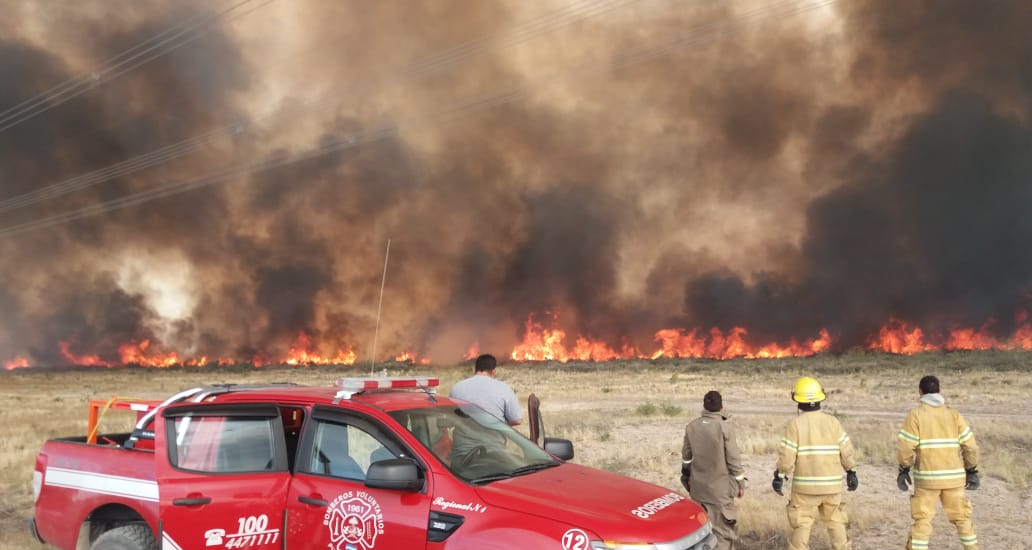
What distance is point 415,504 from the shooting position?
4258mm

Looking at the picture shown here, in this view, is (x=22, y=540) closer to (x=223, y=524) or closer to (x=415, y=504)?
(x=223, y=524)

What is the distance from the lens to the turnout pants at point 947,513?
6.55m

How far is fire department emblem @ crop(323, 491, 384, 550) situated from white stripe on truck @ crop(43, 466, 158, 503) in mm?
1365

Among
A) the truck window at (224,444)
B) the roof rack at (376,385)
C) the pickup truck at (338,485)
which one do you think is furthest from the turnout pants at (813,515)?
Answer: the truck window at (224,444)

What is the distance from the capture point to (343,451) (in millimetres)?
4707

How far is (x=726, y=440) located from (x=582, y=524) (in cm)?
326

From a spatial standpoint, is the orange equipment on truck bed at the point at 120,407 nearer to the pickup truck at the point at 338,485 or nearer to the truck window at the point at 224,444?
the pickup truck at the point at 338,485

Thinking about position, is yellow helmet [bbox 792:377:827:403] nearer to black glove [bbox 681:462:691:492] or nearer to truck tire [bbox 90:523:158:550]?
black glove [bbox 681:462:691:492]

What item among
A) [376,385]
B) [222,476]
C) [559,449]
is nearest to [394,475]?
[376,385]

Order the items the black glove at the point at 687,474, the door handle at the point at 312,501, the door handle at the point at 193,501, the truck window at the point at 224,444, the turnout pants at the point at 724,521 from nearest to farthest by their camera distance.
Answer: the door handle at the point at 312,501, the door handle at the point at 193,501, the truck window at the point at 224,444, the turnout pants at the point at 724,521, the black glove at the point at 687,474

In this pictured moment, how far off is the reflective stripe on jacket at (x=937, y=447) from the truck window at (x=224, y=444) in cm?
526

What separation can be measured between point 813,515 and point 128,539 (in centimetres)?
520

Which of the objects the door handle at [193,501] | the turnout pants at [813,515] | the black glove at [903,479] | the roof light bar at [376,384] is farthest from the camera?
the black glove at [903,479]

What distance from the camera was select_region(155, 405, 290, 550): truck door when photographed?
466 cm
